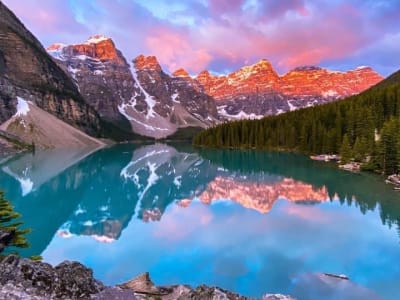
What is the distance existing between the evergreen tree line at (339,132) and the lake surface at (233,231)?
6220 millimetres

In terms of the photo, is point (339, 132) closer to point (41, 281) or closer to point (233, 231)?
point (233, 231)

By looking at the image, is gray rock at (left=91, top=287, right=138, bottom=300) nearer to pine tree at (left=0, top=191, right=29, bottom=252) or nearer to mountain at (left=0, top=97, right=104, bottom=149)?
pine tree at (left=0, top=191, right=29, bottom=252)

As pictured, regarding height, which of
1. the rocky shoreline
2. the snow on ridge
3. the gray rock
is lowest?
the gray rock

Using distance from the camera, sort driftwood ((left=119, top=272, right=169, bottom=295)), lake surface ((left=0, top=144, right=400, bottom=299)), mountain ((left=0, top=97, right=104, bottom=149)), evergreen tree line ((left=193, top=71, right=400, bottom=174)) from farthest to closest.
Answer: mountain ((left=0, top=97, right=104, bottom=149)) < evergreen tree line ((left=193, top=71, right=400, bottom=174)) < lake surface ((left=0, top=144, right=400, bottom=299)) < driftwood ((left=119, top=272, right=169, bottom=295))

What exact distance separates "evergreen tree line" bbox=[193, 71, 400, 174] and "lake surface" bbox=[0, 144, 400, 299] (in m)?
6.22

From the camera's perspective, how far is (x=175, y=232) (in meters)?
29.5

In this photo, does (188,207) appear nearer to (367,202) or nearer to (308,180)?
(367,202)

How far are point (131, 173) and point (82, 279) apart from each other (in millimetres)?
65975


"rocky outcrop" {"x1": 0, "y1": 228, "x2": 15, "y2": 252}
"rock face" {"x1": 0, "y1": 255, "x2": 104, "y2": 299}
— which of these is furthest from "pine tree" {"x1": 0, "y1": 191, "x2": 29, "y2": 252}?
"rock face" {"x1": 0, "y1": 255, "x2": 104, "y2": 299}

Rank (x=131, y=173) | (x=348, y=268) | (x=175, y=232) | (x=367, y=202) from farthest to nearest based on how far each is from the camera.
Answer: (x=131, y=173), (x=367, y=202), (x=175, y=232), (x=348, y=268)

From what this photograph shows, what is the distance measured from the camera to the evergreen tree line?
58125mm

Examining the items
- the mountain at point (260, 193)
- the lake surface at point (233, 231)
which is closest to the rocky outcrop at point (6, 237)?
the lake surface at point (233, 231)

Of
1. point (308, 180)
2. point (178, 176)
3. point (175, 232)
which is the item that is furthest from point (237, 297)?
point (178, 176)

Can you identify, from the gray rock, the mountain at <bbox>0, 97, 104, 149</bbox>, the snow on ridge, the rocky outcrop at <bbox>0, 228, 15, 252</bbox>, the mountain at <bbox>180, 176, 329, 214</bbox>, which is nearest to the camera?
the gray rock
